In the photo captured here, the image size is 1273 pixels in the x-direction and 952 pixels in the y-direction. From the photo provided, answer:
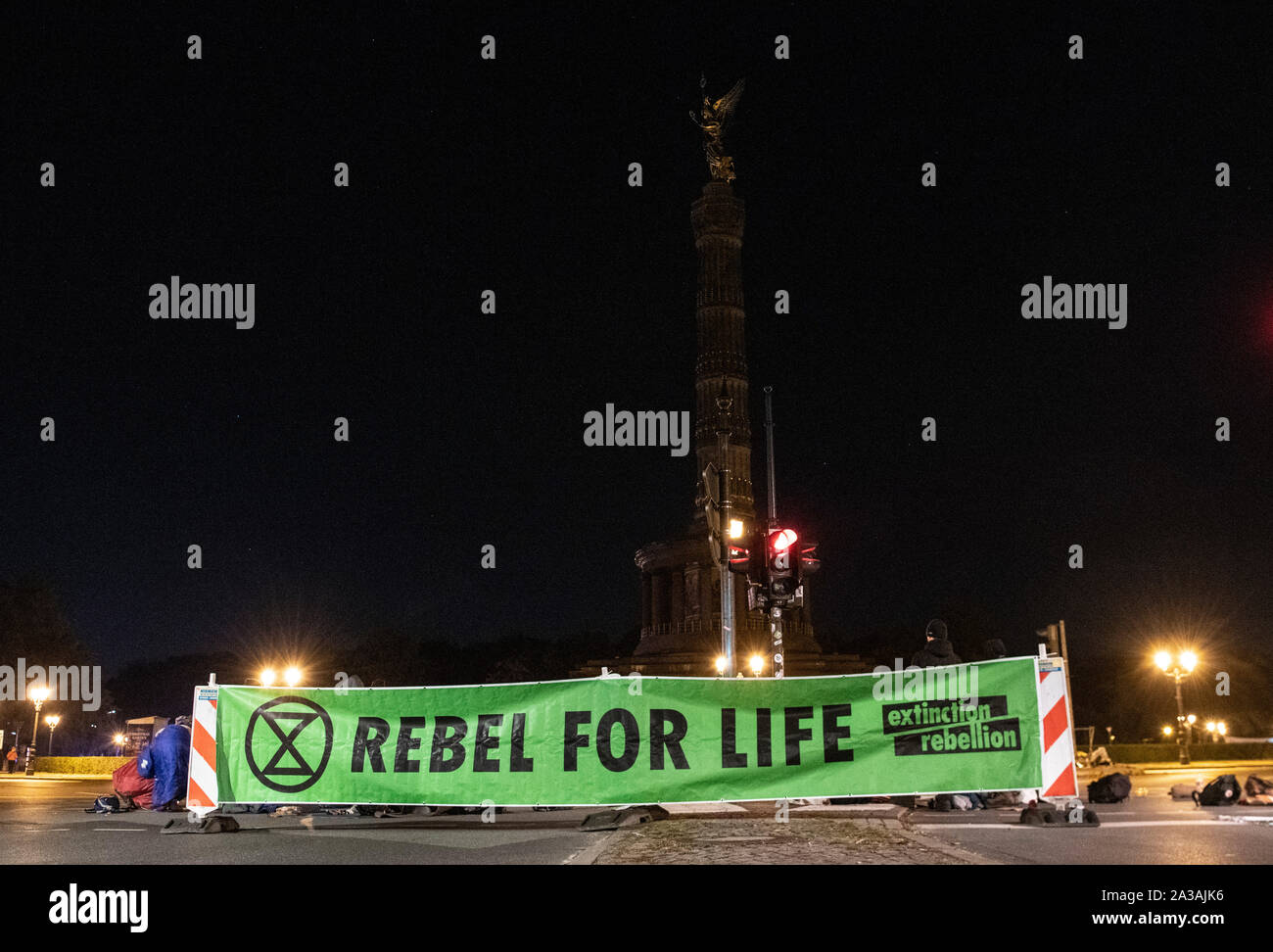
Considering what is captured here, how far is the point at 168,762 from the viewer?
13.5 meters

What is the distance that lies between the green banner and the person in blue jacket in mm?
4104

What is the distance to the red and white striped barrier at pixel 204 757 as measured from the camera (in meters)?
10.8

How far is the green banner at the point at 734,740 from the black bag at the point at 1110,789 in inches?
159

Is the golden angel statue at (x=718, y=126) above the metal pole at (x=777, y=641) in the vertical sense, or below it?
above

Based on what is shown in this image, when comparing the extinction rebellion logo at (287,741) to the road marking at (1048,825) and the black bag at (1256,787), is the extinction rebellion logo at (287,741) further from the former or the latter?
the black bag at (1256,787)

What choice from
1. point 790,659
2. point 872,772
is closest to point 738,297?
point 790,659

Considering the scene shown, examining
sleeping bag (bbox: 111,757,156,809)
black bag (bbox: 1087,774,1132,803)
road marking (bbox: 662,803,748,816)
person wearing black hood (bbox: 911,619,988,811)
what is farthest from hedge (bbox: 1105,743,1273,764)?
sleeping bag (bbox: 111,757,156,809)

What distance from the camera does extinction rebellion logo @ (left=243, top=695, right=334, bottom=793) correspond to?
1062 cm

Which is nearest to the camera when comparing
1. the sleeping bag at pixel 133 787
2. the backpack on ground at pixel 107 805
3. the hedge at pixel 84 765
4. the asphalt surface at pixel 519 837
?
the asphalt surface at pixel 519 837

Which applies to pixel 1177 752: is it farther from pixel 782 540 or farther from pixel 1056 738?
pixel 1056 738

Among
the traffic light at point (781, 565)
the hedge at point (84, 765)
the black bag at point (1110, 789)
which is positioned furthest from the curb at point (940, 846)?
the hedge at point (84, 765)

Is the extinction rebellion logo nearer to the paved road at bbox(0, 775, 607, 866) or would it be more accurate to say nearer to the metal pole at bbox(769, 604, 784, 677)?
the paved road at bbox(0, 775, 607, 866)

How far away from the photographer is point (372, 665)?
86688 millimetres

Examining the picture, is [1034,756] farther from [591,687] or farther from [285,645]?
[285,645]
